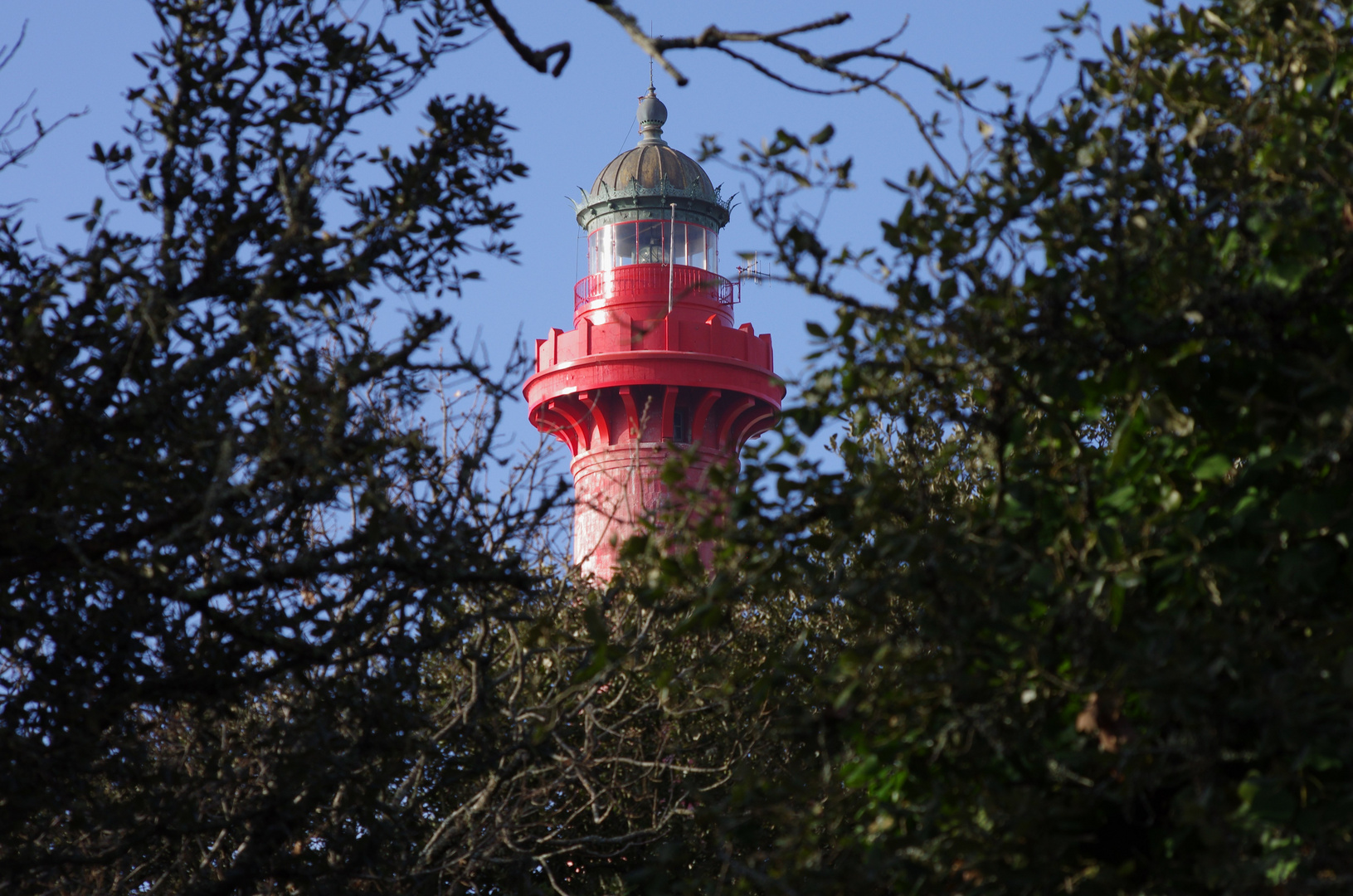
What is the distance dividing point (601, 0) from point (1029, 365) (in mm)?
1774

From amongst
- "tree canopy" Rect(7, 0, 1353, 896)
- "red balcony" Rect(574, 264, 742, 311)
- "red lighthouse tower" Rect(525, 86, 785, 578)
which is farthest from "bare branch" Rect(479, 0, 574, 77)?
"red balcony" Rect(574, 264, 742, 311)

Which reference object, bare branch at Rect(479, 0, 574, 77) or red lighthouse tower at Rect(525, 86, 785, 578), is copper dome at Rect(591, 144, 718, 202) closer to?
red lighthouse tower at Rect(525, 86, 785, 578)

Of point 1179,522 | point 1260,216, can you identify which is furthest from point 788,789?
point 1260,216

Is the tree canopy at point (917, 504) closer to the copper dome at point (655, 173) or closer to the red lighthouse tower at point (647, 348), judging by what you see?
the red lighthouse tower at point (647, 348)

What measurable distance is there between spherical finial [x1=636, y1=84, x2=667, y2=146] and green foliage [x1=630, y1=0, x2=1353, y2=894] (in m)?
30.0

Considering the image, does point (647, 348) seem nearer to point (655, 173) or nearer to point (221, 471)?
point (655, 173)

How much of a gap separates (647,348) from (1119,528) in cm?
2535

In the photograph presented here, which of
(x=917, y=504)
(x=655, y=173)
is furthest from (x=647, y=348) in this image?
(x=917, y=504)

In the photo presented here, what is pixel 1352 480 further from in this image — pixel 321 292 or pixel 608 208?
pixel 608 208

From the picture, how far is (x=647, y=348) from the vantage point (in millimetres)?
29188

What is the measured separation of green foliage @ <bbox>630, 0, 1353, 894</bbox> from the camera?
367cm

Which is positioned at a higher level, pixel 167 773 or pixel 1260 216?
pixel 1260 216

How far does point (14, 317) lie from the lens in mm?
5184

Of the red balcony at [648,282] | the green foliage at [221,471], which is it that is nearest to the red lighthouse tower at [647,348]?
the red balcony at [648,282]
